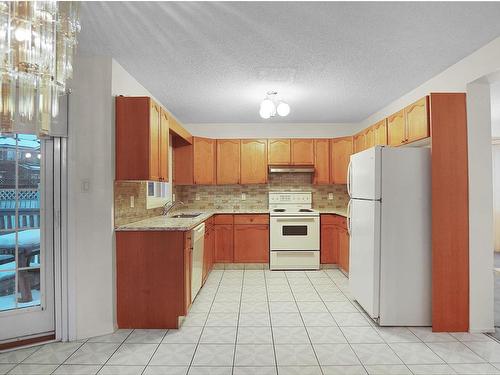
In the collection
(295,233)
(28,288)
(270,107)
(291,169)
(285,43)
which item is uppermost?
(285,43)

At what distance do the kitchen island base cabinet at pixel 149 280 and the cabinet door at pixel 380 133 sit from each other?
2.61 metres

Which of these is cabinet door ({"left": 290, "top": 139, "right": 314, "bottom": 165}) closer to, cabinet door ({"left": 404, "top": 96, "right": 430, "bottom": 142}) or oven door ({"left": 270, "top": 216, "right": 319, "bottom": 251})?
oven door ({"left": 270, "top": 216, "right": 319, "bottom": 251})

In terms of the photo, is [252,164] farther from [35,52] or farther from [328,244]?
[35,52]

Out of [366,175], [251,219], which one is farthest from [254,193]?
[366,175]

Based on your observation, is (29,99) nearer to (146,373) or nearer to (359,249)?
(146,373)

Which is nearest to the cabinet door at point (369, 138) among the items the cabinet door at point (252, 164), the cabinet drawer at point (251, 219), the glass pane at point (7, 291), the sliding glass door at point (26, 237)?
the cabinet door at point (252, 164)

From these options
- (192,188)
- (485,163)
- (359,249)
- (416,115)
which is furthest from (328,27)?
(192,188)

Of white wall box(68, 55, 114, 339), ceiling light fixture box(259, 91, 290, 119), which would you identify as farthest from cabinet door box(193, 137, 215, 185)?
white wall box(68, 55, 114, 339)

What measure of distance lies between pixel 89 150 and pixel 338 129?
408 cm

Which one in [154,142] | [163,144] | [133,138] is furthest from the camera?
[163,144]

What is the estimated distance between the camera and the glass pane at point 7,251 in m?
2.27

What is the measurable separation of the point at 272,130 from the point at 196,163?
1471 mm

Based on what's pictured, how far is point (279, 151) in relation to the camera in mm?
4945

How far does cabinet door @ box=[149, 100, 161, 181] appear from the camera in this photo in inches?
103
